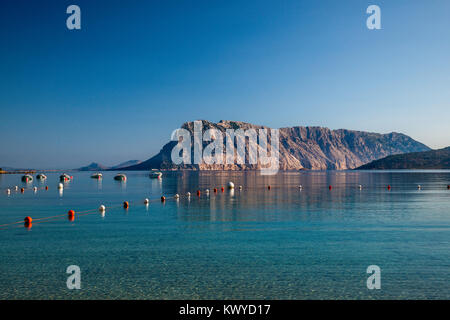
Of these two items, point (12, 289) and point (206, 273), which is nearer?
point (12, 289)

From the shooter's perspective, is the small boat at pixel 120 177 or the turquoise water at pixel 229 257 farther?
the small boat at pixel 120 177

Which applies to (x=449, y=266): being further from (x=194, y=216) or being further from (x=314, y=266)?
(x=194, y=216)

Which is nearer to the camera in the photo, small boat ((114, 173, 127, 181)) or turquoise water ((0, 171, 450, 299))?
turquoise water ((0, 171, 450, 299))

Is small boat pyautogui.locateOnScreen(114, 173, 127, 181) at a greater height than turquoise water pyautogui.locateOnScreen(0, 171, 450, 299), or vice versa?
small boat pyautogui.locateOnScreen(114, 173, 127, 181)

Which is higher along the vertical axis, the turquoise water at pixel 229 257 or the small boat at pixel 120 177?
the small boat at pixel 120 177

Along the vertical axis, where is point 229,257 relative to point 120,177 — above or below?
below

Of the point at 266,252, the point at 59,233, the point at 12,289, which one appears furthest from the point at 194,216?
the point at 12,289

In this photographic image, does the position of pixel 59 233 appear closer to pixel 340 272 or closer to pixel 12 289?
pixel 12 289

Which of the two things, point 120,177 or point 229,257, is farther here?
point 120,177
